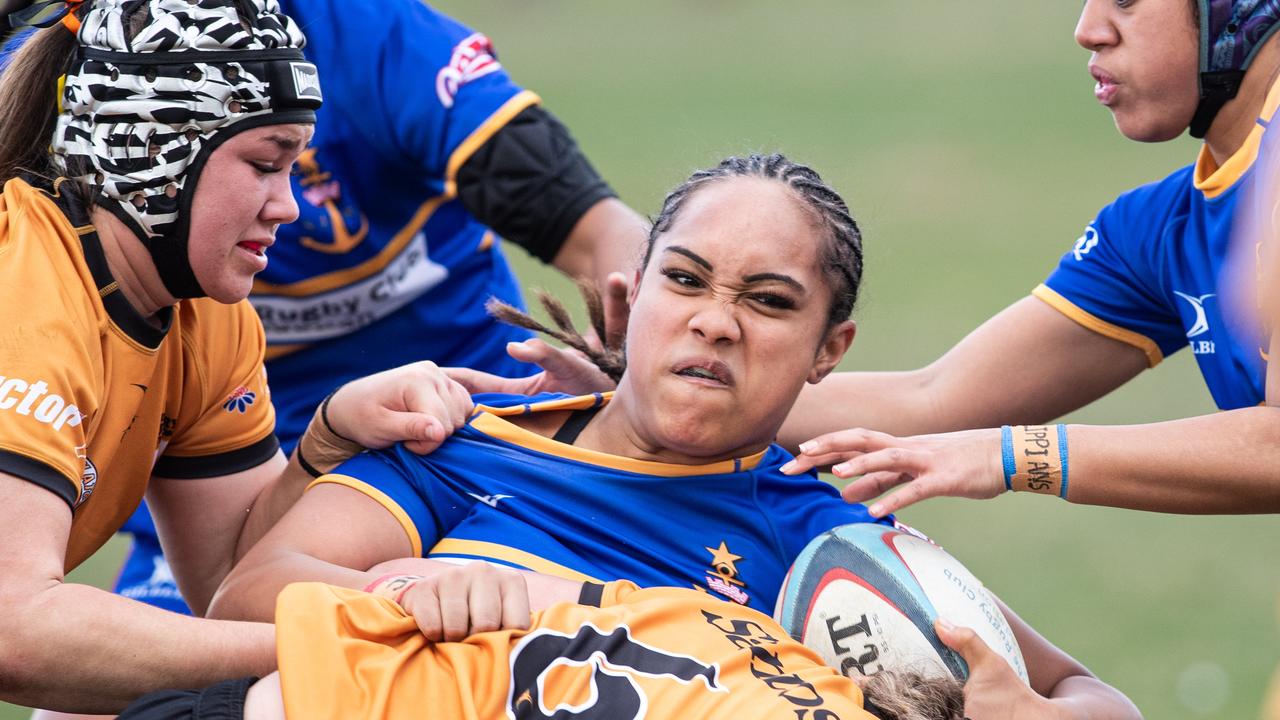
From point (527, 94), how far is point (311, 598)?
2.55 metres

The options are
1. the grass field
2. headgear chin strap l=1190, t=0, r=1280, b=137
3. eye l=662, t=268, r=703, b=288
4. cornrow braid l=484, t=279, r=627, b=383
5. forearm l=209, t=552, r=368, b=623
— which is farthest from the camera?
the grass field

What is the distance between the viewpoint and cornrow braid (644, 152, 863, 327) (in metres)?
3.53

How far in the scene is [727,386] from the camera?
10.9 ft

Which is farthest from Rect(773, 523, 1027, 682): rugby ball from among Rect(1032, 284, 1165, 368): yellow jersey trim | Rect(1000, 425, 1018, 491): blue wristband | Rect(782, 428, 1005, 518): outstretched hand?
Rect(1032, 284, 1165, 368): yellow jersey trim

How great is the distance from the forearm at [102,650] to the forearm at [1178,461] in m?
1.94

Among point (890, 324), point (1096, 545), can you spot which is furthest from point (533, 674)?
point (890, 324)

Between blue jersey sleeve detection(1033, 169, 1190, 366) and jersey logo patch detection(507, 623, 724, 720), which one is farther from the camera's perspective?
blue jersey sleeve detection(1033, 169, 1190, 366)

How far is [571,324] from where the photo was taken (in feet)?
13.2

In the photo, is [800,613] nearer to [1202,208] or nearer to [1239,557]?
[1202,208]

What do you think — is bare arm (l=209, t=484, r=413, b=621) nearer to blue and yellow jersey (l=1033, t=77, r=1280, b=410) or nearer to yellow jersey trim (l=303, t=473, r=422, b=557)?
yellow jersey trim (l=303, t=473, r=422, b=557)

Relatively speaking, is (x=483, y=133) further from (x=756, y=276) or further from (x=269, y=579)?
(x=269, y=579)

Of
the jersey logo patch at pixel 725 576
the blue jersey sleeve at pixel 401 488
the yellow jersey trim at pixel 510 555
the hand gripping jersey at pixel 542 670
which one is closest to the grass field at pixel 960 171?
the jersey logo patch at pixel 725 576

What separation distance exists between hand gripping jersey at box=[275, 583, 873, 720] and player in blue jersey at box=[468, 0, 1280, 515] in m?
0.69

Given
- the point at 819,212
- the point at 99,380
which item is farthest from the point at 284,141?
the point at 819,212
